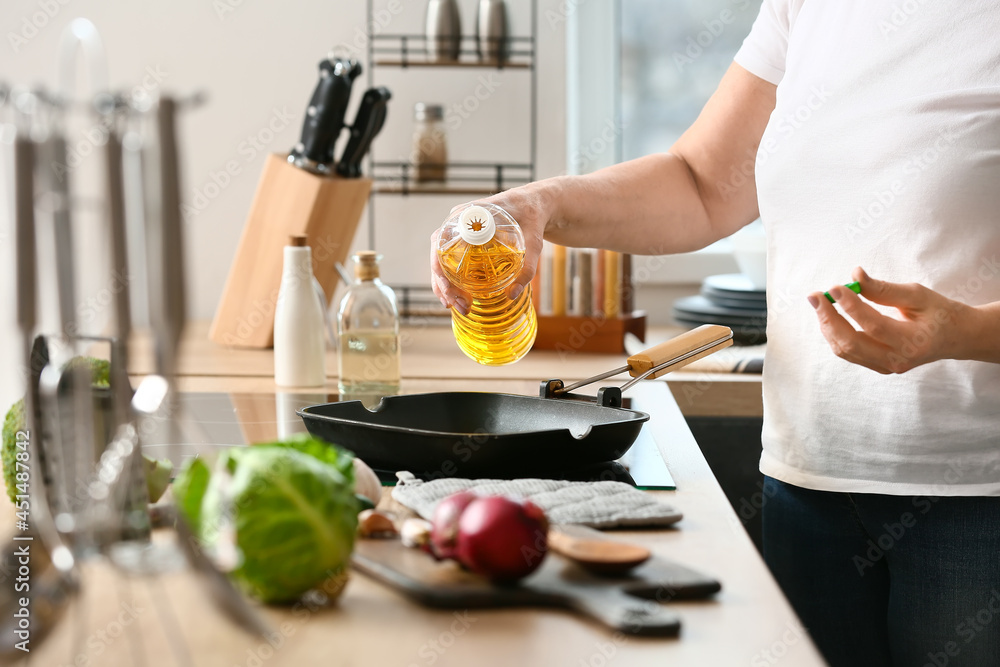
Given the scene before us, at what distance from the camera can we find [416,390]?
4.57ft

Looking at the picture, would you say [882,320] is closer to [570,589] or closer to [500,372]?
[570,589]

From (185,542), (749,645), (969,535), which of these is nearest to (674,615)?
(749,645)

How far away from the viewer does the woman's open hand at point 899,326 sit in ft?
2.75

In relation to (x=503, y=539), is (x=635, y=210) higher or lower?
higher

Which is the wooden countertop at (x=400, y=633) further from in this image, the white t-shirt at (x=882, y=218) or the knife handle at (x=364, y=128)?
the knife handle at (x=364, y=128)

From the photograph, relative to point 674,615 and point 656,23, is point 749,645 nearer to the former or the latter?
point 674,615

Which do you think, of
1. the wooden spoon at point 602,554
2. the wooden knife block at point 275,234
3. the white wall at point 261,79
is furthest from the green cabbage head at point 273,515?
the white wall at point 261,79

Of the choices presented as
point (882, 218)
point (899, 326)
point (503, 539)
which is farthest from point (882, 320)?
point (503, 539)

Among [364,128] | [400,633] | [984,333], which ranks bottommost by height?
[400,633]

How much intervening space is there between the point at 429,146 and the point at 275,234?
1.33ft

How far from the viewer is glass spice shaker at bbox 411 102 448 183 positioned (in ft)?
6.57

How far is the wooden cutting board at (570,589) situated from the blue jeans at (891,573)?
45 centimetres

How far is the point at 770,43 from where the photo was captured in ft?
3.82

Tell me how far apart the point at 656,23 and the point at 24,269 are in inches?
78.0
